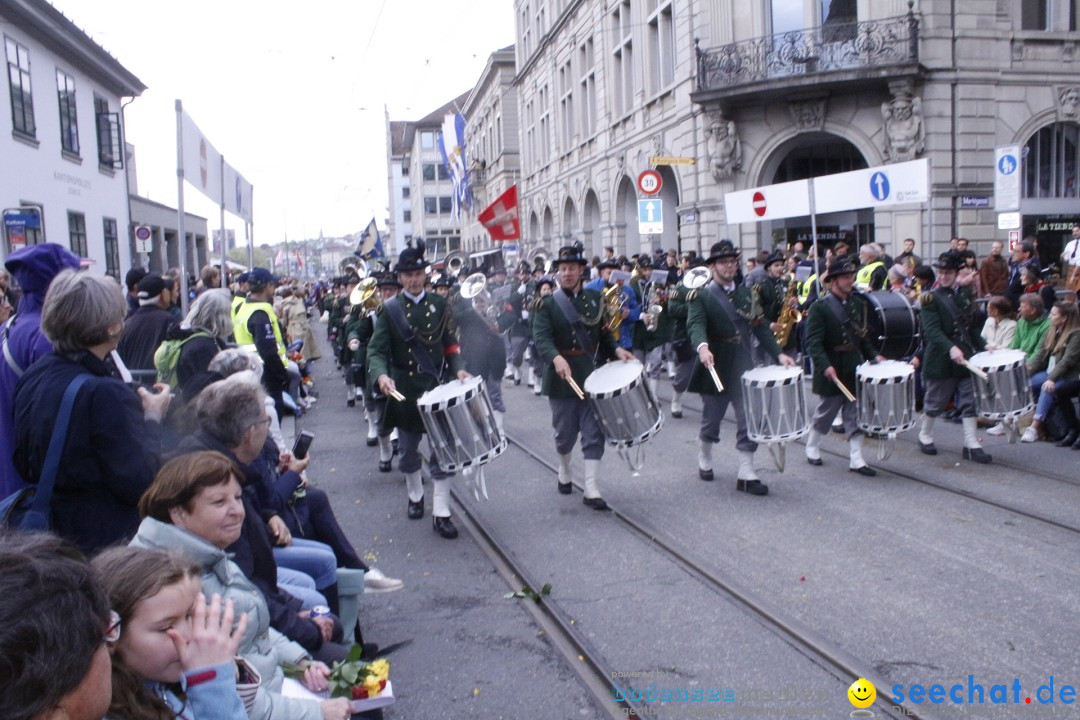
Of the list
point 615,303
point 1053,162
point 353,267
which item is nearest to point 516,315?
point 615,303

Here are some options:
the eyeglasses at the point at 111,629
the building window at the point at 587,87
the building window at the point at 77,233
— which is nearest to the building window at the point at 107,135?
the building window at the point at 77,233

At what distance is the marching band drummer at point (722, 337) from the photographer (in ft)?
27.9

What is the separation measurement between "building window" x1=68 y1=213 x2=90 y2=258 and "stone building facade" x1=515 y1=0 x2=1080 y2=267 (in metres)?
15.0

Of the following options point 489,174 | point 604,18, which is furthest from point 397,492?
point 489,174

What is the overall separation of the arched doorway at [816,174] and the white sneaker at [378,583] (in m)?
19.1

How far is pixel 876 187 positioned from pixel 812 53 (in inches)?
402

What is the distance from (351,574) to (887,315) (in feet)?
21.2

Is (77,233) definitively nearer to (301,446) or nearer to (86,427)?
(301,446)

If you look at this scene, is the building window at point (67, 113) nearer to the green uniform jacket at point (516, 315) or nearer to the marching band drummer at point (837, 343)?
the green uniform jacket at point (516, 315)

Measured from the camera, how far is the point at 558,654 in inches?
194

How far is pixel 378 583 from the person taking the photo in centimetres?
583

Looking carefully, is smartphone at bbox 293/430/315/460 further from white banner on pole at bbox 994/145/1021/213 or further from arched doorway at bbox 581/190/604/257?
arched doorway at bbox 581/190/604/257

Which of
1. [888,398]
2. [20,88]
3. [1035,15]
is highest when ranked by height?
[1035,15]

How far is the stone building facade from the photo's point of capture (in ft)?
72.8
